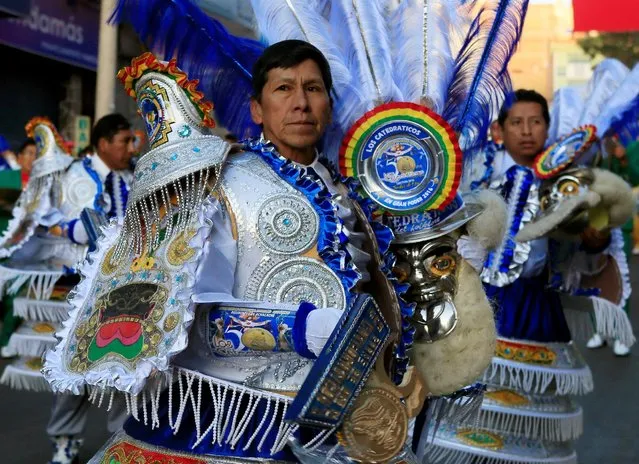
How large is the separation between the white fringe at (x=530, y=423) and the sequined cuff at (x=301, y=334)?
10.1ft

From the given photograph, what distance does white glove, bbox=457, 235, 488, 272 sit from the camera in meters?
3.09

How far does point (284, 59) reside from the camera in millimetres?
2494

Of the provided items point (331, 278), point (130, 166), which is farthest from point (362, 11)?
point (130, 166)

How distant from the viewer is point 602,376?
8.47 meters

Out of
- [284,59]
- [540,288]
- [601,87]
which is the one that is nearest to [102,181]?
[540,288]

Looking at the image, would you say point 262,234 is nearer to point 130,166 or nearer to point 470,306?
point 470,306

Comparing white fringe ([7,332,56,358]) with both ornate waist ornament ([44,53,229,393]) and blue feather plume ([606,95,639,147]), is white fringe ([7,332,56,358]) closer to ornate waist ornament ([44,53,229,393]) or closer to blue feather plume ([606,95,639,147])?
blue feather plume ([606,95,639,147])

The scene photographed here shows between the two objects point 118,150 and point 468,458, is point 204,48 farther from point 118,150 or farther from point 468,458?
point 118,150

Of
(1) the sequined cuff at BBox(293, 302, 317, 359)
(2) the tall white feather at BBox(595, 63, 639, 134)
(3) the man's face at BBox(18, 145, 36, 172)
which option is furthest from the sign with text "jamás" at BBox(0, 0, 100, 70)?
(1) the sequined cuff at BBox(293, 302, 317, 359)

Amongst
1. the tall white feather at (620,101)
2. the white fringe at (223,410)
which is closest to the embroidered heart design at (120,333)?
the white fringe at (223,410)

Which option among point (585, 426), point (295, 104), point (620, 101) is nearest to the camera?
point (295, 104)

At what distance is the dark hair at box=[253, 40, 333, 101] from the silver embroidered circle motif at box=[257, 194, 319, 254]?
0.35m

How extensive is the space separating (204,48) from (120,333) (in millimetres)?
972

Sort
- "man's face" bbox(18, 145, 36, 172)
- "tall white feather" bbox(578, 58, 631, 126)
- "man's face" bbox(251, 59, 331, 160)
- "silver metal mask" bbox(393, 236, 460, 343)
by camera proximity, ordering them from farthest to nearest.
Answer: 1. "man's face" bbox(18, 145, 36, 172)
2. "tall white feather" bbox(578, 58, 631, 126)
3. "silver metal mask" bbox(393, 236, 460, 343)
4. "man's face" bbox(251, 59, 331, 160)
